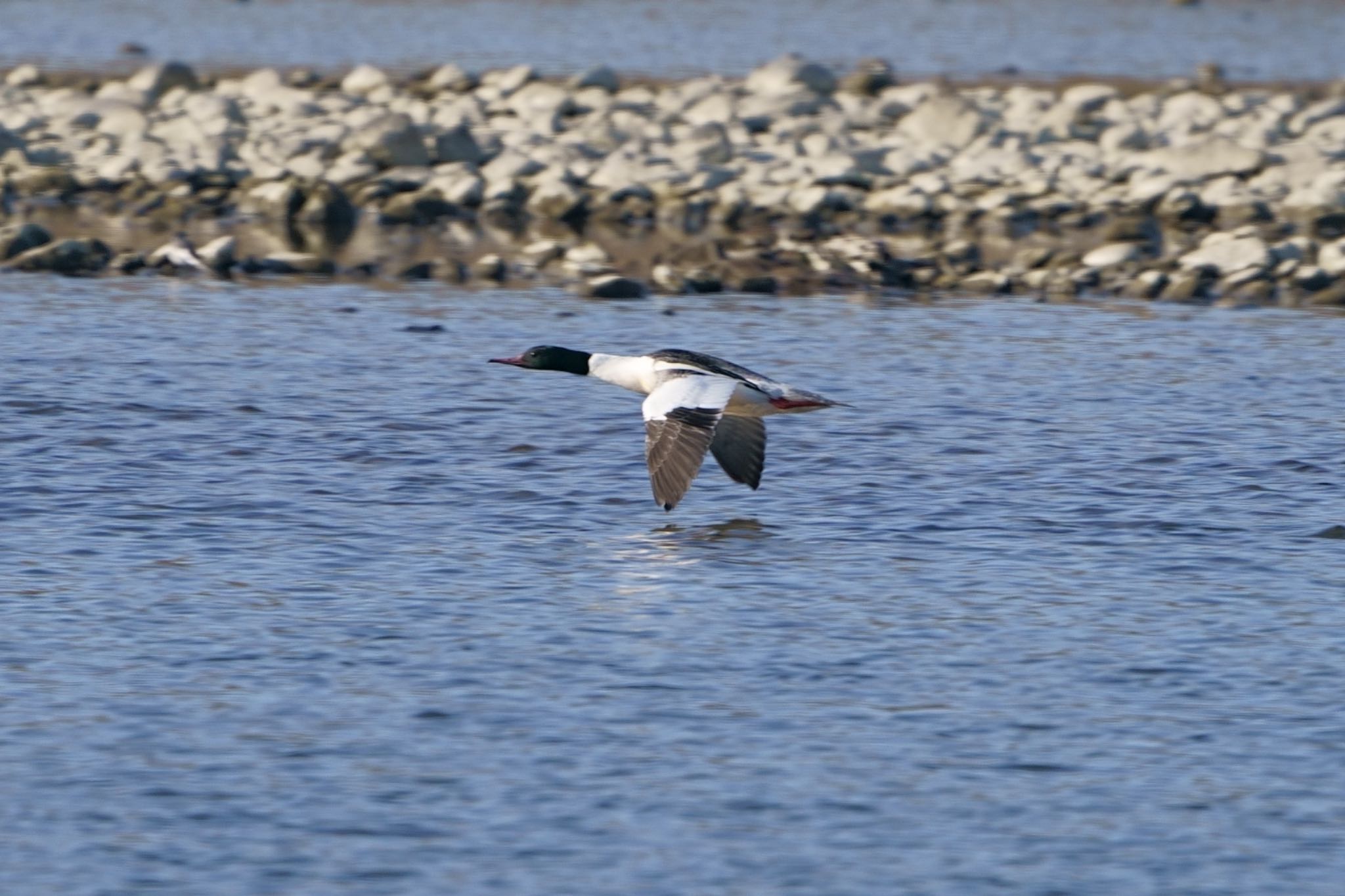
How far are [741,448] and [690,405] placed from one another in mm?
912

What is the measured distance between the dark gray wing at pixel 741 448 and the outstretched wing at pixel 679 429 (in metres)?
0.41

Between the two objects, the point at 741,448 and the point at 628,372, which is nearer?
the point at 741,448

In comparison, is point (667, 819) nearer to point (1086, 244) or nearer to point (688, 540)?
point (688, 540)

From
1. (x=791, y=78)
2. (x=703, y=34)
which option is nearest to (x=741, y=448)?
(x=791, y=78)

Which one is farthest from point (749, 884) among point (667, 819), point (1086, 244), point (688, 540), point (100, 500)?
point (1086, 244)

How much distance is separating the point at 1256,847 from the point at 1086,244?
56.5 feet

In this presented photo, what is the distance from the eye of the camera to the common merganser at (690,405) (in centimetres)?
1243

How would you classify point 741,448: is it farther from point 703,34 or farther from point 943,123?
point 703,34

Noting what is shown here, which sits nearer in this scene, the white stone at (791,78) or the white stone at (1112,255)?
the white stone at (1112,255)

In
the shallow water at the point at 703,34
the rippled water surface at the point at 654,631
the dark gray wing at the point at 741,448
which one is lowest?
the rippled water surface at the point at 654,631

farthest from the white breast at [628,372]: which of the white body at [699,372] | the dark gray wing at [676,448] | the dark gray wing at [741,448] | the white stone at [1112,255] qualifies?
the white stone at [1112,255]

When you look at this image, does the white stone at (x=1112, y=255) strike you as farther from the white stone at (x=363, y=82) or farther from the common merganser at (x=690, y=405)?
the white stone at (x=363, y=82)

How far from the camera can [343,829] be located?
8.41 metres

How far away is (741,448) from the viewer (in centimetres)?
1356
